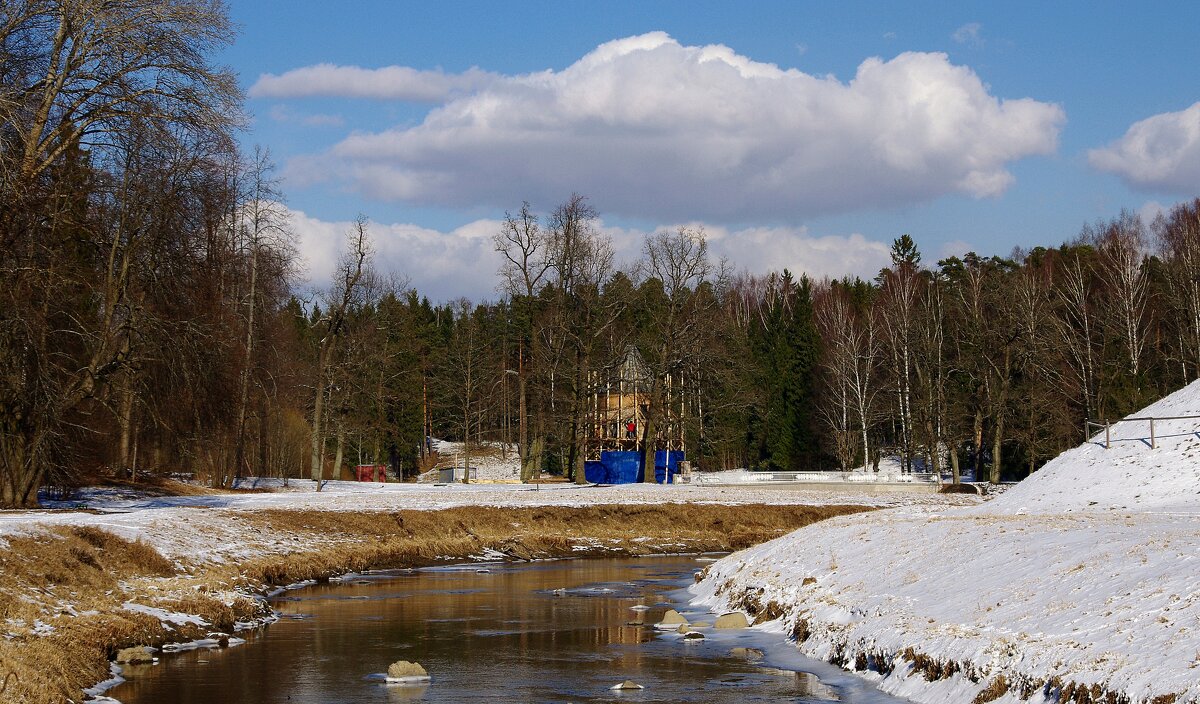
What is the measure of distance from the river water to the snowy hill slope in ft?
38.0

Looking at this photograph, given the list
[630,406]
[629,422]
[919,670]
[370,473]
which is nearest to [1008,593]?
[919,670]

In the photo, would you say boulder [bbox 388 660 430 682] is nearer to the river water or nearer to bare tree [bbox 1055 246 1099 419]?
the river water

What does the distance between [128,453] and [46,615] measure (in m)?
34.0

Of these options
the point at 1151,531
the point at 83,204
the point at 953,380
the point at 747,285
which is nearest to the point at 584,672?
the point at 1151,531

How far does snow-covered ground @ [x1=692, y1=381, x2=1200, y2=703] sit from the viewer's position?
13.0m

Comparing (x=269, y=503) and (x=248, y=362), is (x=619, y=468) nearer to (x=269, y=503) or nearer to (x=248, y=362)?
(x=248, y=362)

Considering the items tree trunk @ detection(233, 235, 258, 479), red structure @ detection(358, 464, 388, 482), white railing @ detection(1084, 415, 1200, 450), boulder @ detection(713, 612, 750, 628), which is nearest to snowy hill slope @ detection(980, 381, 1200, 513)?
white railing @ detection(1084, 415, 1200, 450)

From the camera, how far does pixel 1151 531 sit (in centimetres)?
1983

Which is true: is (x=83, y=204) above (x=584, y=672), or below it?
above

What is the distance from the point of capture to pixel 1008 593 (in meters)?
16.8

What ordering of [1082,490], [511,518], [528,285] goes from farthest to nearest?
[528,285], [511,518], [1082,490]

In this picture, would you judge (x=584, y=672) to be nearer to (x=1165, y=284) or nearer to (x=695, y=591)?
(x=695, y=591)

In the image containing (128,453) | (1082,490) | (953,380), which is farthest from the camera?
(953,380)

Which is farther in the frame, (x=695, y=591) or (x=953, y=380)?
(x=953, y=380)
